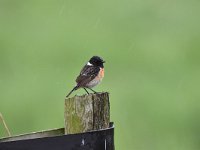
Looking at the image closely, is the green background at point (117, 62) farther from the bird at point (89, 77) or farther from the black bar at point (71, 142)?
the black bar at point (71, 142)

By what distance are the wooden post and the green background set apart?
7.32 meters

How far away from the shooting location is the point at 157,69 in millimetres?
16188

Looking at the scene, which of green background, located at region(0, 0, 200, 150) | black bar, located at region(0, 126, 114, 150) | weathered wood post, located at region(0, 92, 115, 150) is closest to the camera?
black bar, located at region(0, 126, 114, 150)

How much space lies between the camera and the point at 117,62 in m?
16.4

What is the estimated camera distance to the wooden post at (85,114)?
529 centimetres

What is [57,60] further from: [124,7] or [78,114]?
[78,114]

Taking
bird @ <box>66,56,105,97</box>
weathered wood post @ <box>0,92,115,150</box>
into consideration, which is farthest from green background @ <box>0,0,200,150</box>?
weathered wood post @ <box>0,92,115,150</box>

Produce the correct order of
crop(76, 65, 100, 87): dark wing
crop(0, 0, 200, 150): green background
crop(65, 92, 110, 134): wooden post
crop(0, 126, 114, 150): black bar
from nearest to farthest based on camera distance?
crop(0, 126, 114, 150): black bar < crop(65, 92, 110, 134): wooden post < crop(76, 65, 100, 87): dark wing < crop(0, 0, 200, 150): green background

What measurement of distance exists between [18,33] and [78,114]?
13335 millimetres

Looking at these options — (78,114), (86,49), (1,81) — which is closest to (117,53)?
(86,49)

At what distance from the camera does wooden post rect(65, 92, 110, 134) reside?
5293 mm

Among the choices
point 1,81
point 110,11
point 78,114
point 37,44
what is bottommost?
point 78,114

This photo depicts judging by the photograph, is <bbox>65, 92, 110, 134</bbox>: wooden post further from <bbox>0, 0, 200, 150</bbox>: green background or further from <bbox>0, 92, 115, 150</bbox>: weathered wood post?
<bbox>0, 0, 200, 150</bbox>: green background

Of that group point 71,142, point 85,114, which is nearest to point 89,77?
point 85,114
